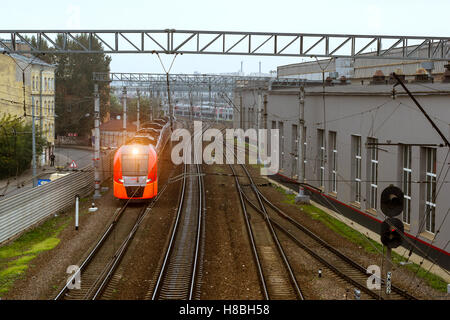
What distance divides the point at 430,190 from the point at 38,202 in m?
13.2

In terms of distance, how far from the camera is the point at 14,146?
3281cm

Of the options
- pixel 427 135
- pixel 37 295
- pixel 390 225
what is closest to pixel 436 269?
pixel 427 135

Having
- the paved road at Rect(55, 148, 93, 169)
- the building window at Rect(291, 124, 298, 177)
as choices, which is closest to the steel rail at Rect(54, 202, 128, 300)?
the building window at Rect(291, 124, 298, 177)

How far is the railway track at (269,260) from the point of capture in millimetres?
12078

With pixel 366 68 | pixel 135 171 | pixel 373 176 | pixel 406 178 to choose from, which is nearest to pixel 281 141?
pixel 366 68

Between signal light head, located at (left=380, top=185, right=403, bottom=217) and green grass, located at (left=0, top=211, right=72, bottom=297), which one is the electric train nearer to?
green grass, located at (left=0, top=211, right=72, bottom=297)

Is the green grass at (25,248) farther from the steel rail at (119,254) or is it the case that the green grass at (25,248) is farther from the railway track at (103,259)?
the steel rail at (119,254)

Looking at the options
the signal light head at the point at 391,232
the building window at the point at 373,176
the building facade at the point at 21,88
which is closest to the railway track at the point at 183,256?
A: the signal light head at the point at 391,232

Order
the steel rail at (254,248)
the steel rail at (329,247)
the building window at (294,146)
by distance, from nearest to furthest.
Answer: the steel rail at (329,247), the steel rail at (254,248), the building window at (294,146)

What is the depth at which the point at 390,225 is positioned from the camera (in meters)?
7.78

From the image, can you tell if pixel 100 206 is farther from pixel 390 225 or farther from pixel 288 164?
pixel 390 225

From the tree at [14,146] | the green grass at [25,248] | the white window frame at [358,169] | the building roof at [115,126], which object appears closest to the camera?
the green grass at [25,248]

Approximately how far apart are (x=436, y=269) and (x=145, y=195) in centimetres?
1193

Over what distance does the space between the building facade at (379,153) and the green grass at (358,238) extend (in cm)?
74
